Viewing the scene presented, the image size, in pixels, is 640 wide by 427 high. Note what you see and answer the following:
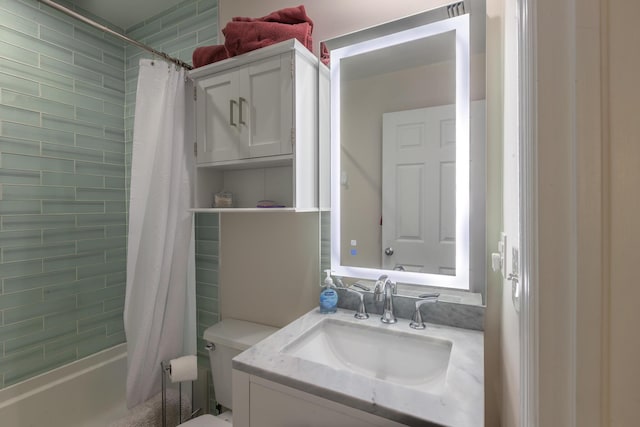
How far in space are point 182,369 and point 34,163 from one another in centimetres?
141

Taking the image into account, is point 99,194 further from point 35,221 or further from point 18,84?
point 18,84

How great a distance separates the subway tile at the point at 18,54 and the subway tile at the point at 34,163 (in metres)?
0.52

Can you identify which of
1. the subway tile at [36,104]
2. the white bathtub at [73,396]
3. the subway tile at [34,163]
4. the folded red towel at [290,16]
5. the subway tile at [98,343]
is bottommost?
the white bathtub at [73,396]

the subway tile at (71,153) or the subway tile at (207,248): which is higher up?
the subway tile at (71,153)

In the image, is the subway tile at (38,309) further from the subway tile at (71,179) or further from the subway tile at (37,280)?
the subway tile at (71,179)

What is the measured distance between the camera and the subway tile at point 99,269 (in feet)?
5.80

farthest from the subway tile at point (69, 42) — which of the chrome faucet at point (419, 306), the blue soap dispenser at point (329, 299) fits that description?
the chrome faucet at point (419, 306)

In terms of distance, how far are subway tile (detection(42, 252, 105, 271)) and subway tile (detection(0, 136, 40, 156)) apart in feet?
2.00

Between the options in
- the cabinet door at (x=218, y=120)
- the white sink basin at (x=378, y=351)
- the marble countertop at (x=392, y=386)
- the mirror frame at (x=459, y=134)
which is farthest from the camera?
the cabinet door at (x=218, y=120)

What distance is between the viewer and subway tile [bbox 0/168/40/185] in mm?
1470

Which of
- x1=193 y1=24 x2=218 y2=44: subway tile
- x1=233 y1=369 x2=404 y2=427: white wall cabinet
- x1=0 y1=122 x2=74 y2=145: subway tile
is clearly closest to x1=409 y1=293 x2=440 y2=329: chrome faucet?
x1=233 y1=369 x2=404 y2=427: white wall cabinet
